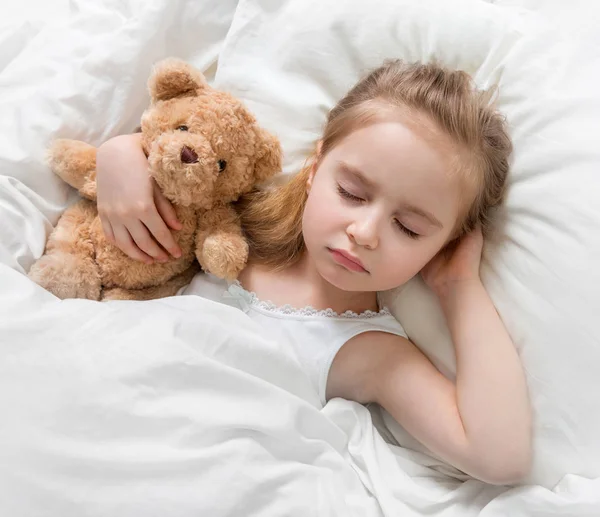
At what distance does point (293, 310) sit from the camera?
90cm

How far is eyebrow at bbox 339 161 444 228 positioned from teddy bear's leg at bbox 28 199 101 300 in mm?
421

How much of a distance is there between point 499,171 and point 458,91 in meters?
0.13

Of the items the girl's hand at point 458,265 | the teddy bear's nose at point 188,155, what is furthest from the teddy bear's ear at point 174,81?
the girl's hand at point 458,265

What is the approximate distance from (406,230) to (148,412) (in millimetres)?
414

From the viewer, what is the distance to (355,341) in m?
0.88

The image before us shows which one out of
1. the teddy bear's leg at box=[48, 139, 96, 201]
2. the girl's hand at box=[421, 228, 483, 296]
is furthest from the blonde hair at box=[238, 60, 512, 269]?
the teddy bear's leg at box=[48, 139, 96, 201]

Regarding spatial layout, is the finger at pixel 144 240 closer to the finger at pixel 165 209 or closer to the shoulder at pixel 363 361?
the finger at pixel 165 209

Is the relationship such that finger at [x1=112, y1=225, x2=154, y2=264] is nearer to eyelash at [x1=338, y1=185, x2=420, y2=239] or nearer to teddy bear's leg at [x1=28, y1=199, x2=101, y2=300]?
teddy bear's leg at [x1=28, y1=199, x2=101, y2=300]

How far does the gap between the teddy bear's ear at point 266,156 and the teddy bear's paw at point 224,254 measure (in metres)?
0.11

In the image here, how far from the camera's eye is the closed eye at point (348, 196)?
0.77 metres

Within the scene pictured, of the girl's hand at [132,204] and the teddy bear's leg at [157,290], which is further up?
the girl's hand at [132,204]

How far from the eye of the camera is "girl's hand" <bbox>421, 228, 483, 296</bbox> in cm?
83

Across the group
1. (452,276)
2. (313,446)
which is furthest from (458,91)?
(313,446)

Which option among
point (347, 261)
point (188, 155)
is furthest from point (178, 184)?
point (347, 261)
